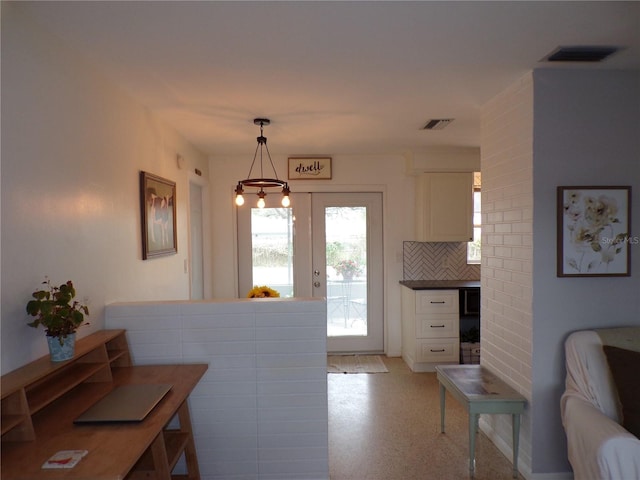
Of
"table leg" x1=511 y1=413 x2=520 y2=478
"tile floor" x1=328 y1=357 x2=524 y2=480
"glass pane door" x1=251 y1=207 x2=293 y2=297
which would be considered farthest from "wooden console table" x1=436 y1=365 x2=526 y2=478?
"glass pane door" x1=251 y1=207 x2=293 y2=297

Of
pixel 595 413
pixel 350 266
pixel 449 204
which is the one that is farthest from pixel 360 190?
pixel 595 413

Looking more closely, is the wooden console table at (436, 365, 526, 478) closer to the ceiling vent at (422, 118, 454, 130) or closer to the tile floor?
the tile floor

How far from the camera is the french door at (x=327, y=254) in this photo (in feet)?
15.8

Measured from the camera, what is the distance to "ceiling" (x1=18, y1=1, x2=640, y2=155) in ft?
5.44

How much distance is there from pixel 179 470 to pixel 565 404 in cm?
226

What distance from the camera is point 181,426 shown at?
221 centimetres

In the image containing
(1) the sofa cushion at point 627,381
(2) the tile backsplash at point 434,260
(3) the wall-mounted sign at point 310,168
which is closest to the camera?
(1) the sofa cushion at point 627,381

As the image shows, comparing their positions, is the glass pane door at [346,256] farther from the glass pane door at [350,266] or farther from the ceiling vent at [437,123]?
the ceiling vent at [437,123]

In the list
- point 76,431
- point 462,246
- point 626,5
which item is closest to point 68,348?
point 76,431

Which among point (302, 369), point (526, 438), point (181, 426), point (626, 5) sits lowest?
point (526, 438)

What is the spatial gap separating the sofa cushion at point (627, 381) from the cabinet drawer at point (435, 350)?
222 centimetres

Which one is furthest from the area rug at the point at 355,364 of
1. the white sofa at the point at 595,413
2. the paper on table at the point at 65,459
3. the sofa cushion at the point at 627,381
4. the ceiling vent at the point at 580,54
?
the ceiling vent at the point at 580,54

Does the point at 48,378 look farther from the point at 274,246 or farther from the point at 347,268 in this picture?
the point at 347,268

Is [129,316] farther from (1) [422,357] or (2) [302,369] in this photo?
(1) [422,357]
